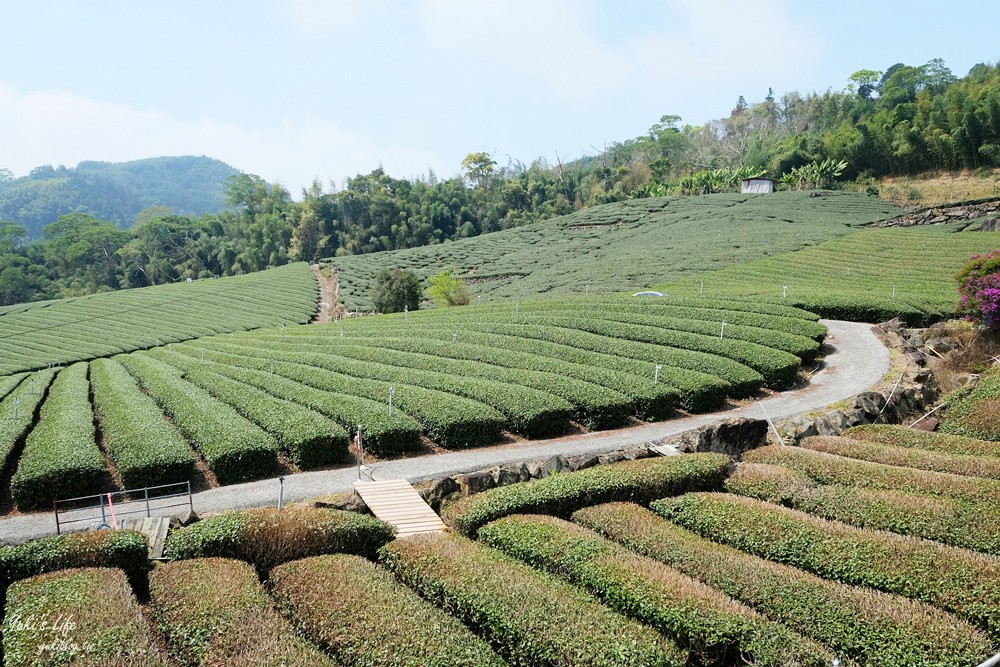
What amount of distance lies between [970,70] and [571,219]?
65.7 m

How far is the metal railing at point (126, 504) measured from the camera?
16219 millimetres

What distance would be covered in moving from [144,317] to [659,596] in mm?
60636

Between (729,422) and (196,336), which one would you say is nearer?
(729,422)

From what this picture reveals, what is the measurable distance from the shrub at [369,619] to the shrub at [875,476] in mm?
8993

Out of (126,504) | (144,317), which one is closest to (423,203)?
(144,317)

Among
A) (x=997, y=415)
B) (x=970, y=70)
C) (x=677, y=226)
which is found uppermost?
(x=970, y=70)

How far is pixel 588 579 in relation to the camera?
10625mm

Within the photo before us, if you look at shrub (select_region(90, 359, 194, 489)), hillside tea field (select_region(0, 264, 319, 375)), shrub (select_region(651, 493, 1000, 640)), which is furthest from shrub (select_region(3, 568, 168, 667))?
hillside tea field (select_region(0, 264, 319, 375))

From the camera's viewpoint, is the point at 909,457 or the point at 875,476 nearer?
the point at 875,476

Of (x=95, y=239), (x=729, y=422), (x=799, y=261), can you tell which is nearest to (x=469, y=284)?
(x=799, y=261)

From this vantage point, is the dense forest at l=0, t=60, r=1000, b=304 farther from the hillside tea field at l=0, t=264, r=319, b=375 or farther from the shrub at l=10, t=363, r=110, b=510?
the shrub at l=10, t=363, r=110, b=510

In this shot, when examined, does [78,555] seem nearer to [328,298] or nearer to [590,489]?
[590,489]

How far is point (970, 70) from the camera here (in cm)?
10544

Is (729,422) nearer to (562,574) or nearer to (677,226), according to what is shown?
(562,574)
